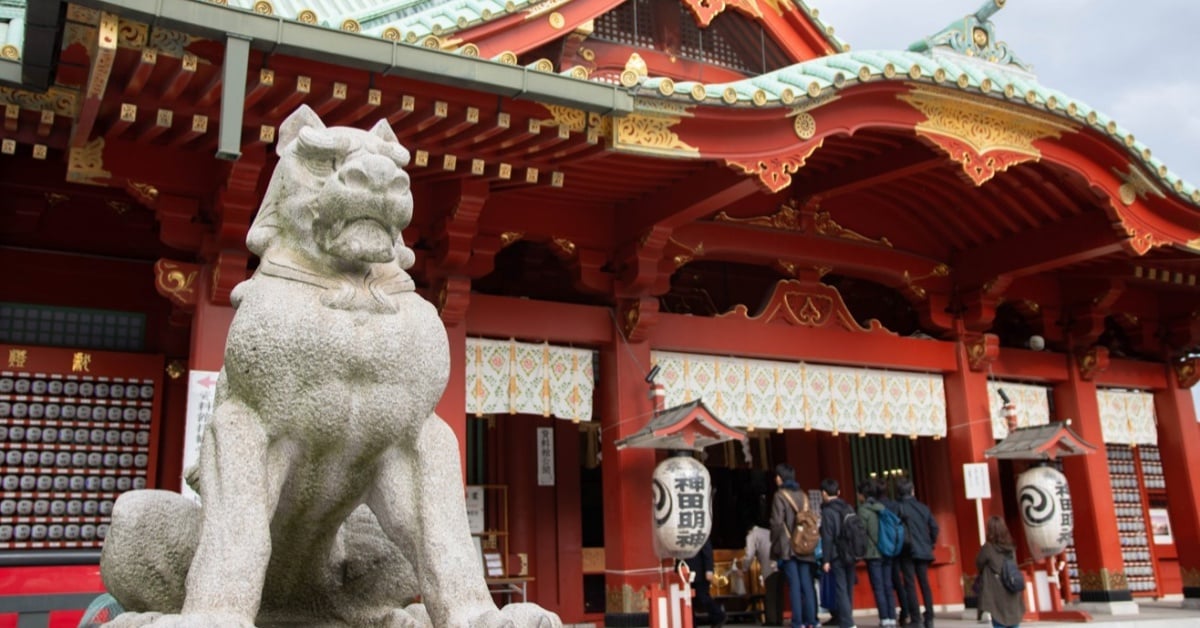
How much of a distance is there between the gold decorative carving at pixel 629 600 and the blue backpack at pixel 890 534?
6.78 feet

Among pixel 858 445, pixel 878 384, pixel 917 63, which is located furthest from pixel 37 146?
pixel 858 445

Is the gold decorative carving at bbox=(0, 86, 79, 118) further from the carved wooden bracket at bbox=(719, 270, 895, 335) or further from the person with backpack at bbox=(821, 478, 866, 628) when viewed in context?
the person with backpack at bbox=(821, 478, 866, 628)

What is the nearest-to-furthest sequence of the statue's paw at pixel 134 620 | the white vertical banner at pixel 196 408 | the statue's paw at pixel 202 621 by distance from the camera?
the statue's paw at pixel 202 621 → the statue's paw at pixel 134 620 → the white vertical banner at pixel 196 408

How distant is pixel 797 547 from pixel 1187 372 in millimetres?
6985

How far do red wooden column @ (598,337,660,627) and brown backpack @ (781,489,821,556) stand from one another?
1.15 m

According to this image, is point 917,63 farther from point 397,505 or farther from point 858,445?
point 397,505

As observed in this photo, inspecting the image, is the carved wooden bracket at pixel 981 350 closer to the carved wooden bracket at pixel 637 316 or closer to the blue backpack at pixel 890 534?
the blue backpack at pixel 890 534

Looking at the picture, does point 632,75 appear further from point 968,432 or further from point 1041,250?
point 968,432

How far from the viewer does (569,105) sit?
6.55 m

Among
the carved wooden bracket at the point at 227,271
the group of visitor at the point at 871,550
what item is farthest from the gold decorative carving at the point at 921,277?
the carved wooden bracket at the point at 227,271

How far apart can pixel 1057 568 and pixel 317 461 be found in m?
8.87

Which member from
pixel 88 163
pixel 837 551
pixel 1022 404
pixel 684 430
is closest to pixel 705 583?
pixel 837 551

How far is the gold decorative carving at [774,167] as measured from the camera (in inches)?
290

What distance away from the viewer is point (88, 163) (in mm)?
6535
